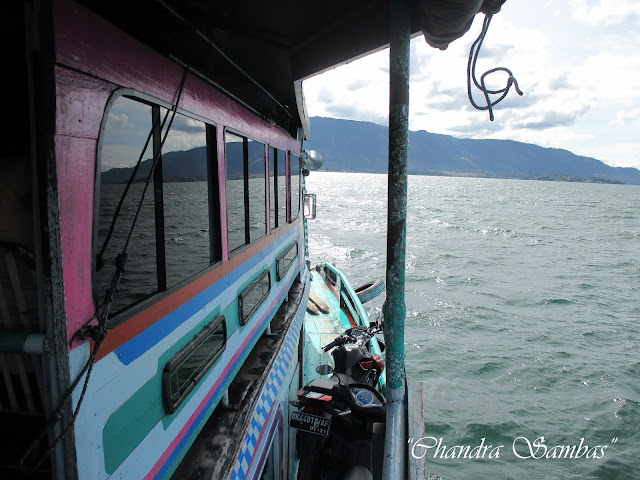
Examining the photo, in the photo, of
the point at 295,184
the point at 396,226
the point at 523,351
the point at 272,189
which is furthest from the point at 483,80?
the point at 523,351

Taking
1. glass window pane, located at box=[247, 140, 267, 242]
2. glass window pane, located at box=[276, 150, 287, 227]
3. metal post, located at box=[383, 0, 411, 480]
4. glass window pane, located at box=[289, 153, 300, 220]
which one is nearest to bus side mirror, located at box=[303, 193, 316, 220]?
glass window pane, located at box=[289, 153, 300, 220]

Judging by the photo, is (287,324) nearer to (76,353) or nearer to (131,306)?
(131,306)

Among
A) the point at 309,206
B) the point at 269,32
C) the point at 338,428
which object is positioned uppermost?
the point at 269,32

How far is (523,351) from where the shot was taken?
1340 cm

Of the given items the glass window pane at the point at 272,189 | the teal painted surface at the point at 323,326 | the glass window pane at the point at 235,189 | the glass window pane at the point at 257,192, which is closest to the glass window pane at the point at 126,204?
the glass window pane at the point at 235,189

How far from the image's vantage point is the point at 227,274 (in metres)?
3.28

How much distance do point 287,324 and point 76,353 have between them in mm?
3637

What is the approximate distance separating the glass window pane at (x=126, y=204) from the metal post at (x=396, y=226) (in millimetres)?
1567

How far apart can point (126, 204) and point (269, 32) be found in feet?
8.13

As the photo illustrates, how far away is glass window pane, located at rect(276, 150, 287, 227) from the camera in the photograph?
5.49 m

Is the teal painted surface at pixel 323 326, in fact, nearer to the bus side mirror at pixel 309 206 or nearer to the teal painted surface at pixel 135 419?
the bus side mirror at pixel 309 206

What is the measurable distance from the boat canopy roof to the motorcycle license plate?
2.91m

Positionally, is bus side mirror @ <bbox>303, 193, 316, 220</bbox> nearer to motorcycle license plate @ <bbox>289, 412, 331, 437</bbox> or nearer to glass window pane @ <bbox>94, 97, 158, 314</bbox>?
motorcycle license plate @ <bbox>289, 412, 331, 437</bbox>

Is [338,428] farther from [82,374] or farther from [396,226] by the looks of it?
[82,374]
